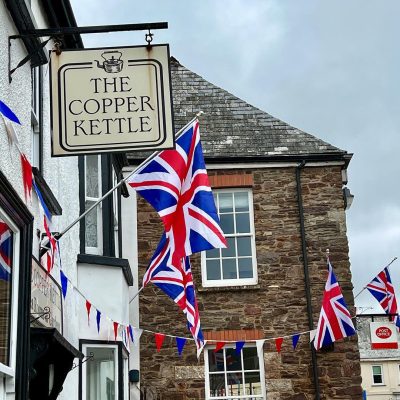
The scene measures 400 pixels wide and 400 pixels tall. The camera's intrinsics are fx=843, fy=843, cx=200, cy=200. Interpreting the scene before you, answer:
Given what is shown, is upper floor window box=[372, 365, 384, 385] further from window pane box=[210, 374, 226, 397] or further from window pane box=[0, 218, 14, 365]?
window pane box=[0, 218, 14, 365]

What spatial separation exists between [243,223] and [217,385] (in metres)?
3.09

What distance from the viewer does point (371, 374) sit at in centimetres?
5666

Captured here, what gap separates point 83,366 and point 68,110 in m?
4.66

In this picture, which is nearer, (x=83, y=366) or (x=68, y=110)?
(x=68, y=110)

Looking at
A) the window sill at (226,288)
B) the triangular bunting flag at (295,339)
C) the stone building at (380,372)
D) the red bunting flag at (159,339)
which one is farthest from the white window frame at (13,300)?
the stone building at (380,372)

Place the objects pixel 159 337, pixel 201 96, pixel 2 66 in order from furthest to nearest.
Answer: pixel 201 96 < pixel 159 337 < pixel 2 66

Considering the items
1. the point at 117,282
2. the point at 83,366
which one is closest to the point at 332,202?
the point at 117,282

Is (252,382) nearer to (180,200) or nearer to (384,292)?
(384,292)

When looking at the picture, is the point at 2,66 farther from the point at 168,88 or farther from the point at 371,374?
the point at 371,374

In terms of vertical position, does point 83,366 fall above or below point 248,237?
below

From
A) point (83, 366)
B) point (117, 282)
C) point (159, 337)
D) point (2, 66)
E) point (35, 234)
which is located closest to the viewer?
point (2, 66)

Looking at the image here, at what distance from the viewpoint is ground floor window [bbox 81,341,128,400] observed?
10.7 meters

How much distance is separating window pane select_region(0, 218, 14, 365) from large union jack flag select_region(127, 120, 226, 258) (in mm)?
2534

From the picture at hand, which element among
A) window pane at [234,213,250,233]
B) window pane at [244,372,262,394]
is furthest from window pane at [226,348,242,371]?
window pane at [234,213,250,233]
